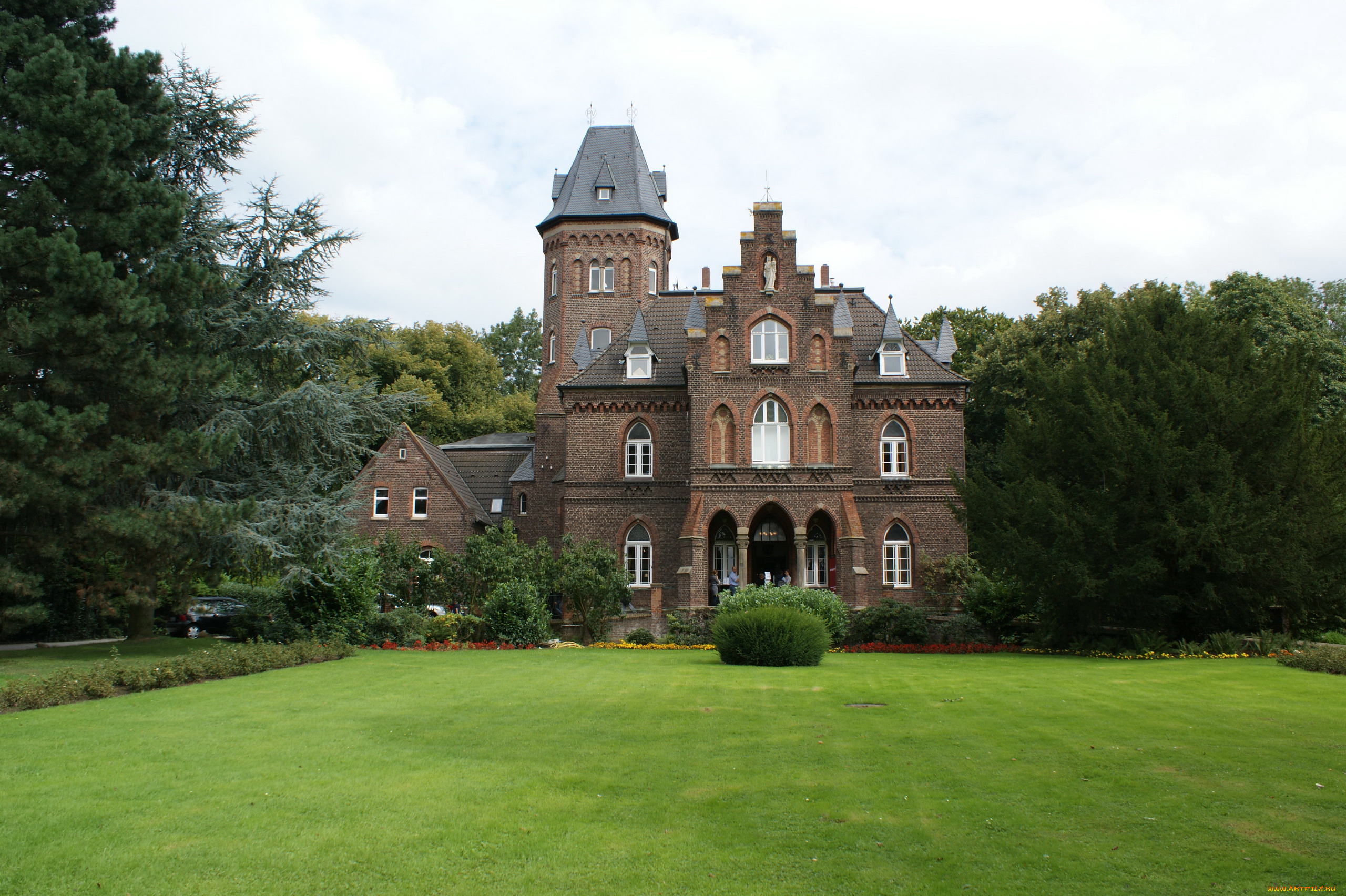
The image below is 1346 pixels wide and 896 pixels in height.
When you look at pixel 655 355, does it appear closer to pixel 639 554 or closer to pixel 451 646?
pixel 639 554

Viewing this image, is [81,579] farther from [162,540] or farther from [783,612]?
[783,612]

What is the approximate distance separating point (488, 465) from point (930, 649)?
26020 mm

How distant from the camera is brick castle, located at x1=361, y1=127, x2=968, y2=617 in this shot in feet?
109

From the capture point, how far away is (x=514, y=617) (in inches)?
1033

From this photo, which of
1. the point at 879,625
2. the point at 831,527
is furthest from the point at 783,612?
the point at 831,527

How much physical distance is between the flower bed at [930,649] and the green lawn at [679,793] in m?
10.6

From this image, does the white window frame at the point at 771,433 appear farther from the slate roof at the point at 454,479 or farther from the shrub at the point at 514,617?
the slate roof at the point at 454,479

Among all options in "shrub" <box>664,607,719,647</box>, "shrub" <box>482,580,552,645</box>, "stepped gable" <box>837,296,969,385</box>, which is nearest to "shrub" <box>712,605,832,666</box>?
"shrub" <box>664,607,719,647</box>

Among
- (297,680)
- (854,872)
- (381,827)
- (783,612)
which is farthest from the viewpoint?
(783,612)

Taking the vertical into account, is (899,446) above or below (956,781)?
above

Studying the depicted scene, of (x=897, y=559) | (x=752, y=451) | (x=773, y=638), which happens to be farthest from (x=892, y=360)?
(x=773, y=638)

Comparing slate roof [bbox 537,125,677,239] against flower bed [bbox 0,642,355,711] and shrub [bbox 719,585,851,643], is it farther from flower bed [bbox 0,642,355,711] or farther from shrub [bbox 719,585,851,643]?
flower bed [bbox 0,642,355,711]

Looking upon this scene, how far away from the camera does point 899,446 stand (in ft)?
117

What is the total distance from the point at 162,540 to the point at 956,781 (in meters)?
18.3
